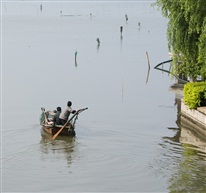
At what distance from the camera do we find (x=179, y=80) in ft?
138

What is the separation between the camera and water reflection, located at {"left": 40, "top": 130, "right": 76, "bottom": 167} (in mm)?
25797

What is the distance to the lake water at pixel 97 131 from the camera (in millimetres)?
22812

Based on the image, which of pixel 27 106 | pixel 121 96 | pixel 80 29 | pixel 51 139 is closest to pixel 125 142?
pixel 51 139

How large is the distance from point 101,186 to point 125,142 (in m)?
6.26

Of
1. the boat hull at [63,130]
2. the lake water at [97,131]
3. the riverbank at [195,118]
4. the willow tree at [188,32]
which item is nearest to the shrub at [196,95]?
the riverbank at [195,118]


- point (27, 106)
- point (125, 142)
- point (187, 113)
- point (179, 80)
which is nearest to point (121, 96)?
point (179, 80)

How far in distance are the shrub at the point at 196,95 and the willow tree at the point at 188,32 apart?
73 cm

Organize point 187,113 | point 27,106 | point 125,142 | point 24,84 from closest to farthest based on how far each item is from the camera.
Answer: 1. point 125,142
2. point 187,113
3. point 27,106
4. point 24,84

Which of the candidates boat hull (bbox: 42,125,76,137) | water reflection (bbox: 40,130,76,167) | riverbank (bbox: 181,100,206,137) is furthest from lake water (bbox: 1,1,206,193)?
riverbank (bbox: 181,100,206,137)

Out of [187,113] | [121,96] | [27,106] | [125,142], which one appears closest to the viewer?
[125,142]

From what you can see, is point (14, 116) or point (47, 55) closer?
point (14, 116)

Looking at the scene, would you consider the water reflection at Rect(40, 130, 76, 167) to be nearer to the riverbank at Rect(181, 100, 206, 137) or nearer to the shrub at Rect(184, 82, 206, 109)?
the riverbank at Rect(181, 100, 206, 137)

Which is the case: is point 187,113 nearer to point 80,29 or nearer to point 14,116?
point 14,116

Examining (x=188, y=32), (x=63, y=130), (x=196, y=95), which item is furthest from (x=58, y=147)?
(x=188, y=32)
